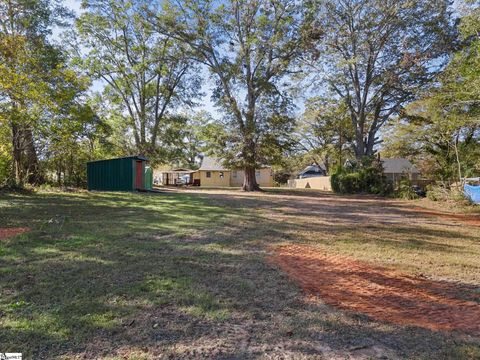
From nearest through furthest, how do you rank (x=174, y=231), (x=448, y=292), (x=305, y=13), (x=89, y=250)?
(x=448, y=292) → (x=89, y=250) → (x=174, y=231) → (x=305, y=13)

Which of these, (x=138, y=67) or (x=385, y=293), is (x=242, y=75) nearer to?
(x=138, y=67)

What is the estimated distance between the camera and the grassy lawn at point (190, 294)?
234 cm

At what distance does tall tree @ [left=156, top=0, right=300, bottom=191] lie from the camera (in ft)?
67.1

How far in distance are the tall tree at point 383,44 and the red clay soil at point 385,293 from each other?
16883 mm

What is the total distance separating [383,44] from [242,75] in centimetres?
890

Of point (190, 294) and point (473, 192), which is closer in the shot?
point (190, 294)

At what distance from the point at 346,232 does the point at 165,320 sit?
517 centimetres

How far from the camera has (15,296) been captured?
3.08 metres

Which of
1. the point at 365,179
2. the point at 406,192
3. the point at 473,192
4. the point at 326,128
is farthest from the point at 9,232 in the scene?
the point at 326,128

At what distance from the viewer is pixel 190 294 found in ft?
10.6

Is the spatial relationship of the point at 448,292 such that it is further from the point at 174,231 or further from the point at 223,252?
the point at 174,231

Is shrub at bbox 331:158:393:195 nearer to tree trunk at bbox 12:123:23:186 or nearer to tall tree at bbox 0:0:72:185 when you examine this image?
tall tree at bbox 0:0:72:185

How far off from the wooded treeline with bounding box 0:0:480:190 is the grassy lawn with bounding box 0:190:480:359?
815cm

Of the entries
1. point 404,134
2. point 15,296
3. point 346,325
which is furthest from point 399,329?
point 404,134
